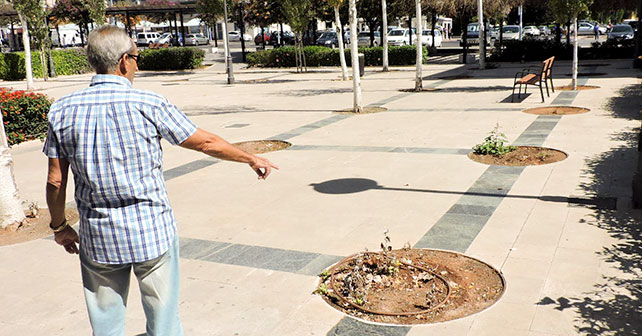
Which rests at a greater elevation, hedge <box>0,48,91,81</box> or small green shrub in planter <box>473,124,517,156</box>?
hedge <box>0,48,91,81</box>

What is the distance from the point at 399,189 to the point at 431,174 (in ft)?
2.82

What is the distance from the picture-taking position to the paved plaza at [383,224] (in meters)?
4.16

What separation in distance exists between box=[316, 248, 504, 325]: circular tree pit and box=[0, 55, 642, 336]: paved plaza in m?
0.12

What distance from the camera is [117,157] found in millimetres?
2607

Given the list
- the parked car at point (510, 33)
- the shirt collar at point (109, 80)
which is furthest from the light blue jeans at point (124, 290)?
the parked car at point (510, 33)

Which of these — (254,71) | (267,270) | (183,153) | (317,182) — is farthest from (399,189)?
(254,71)

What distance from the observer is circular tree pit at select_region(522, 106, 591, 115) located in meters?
12.5

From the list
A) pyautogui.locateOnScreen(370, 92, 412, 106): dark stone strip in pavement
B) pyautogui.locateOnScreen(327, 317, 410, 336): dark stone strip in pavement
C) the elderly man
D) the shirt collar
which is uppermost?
the shirt collar

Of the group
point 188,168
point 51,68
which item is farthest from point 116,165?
point 51,68

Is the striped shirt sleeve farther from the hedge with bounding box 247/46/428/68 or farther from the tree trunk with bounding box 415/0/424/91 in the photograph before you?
the hedge with bounding box 247/46/428/68

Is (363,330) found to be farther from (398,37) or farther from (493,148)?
(398,37)

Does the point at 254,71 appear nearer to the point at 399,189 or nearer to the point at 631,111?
the point at 631,111

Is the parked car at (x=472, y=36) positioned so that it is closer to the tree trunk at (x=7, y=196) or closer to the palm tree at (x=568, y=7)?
the palm tree at (x=568, y=7)

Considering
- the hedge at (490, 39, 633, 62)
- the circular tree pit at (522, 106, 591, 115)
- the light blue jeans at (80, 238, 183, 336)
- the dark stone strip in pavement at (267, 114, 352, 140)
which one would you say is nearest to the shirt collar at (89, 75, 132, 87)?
the light blue jeans at (80, 238, 183, 336)
